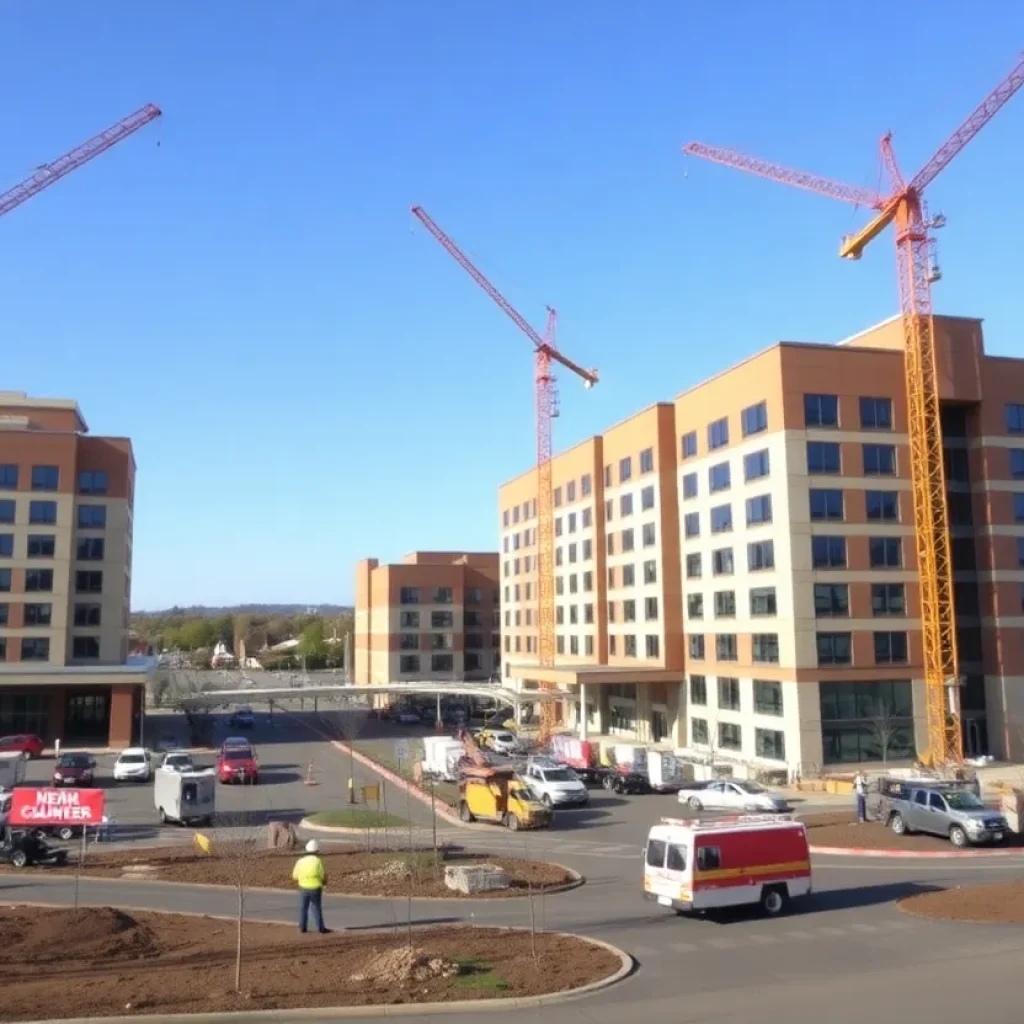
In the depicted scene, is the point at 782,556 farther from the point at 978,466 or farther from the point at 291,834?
the point at 291,834

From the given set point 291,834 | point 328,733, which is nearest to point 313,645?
point 328,733

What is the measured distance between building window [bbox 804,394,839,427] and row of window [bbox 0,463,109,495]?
50.2 metres

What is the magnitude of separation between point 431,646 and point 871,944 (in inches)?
3714

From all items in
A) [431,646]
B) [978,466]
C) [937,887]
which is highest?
[978,466]

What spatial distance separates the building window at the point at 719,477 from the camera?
5938cm

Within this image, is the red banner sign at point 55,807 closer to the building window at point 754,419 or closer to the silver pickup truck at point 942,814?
the silver pickup truck at point 942,814

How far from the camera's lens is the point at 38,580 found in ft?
229

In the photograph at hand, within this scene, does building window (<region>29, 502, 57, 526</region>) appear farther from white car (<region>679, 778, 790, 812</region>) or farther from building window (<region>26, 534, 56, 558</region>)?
white car (<region>679, 778, 790, 812</region>)

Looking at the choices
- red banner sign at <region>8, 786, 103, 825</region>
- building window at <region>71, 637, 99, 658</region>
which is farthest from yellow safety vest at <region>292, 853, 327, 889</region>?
building window at <region>71, 637, 99, 658</region>

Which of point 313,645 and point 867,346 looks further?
point 313,645

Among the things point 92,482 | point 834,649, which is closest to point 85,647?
point 92,482

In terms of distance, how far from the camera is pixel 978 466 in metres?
56.1

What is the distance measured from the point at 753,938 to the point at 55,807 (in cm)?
2102

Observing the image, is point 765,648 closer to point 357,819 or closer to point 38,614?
point 357,819
